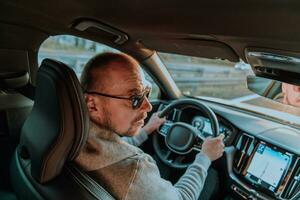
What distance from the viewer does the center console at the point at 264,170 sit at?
5.87ft

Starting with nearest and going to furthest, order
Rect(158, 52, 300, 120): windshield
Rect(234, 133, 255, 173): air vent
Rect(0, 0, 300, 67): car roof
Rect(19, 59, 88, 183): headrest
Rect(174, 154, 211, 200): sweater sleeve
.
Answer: Rect(0, 0, 300, 67): car roof < Rect(19, 59, 88, 183): headrest < Rect(174, 154, 211, 200): sweater sleeve < Rect(234, 133, 255, 173): air vent < Rect(158, 52, 300, 120): windshield

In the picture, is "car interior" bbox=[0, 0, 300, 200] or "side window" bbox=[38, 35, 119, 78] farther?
"side window" bbox=[38, 35, 119, 78]

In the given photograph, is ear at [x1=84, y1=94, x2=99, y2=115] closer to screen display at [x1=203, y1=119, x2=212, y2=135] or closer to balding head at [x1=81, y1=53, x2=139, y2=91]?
balding head at [x1=81, y1=53, x2=139, y2=91]

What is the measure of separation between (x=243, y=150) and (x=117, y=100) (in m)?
1.03

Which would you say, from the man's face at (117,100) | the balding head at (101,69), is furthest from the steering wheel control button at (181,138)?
the balding head at (101,69)

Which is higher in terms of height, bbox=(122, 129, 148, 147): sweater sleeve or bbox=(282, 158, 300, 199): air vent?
bbox=(282, 158, 300, 199): air vent

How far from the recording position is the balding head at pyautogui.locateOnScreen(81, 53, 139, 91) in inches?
55.8

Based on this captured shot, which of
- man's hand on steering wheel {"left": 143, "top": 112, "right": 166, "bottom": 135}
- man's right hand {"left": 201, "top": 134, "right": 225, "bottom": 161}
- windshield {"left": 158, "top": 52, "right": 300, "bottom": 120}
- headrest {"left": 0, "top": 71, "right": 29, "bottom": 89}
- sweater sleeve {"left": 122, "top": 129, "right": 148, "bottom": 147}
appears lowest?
headrest {"left": 0, "top": 71, "right": 29, "bottom": 89}

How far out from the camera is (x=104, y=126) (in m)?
1.42

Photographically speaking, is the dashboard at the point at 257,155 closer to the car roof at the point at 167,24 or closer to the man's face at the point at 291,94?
the man's face at the point at 291,94

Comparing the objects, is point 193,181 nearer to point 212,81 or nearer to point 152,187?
point 152,187

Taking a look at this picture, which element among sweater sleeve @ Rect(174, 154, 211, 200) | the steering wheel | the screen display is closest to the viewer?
sweater sleeve @ Rect(174, 154, 211, 200)

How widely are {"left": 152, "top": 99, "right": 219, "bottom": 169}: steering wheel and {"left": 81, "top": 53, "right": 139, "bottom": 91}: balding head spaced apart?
33.6 inches

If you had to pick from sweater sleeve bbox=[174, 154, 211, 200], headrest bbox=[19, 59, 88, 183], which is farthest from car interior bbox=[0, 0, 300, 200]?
sweater sleeve bbox=[174, 154, 211, 200]
